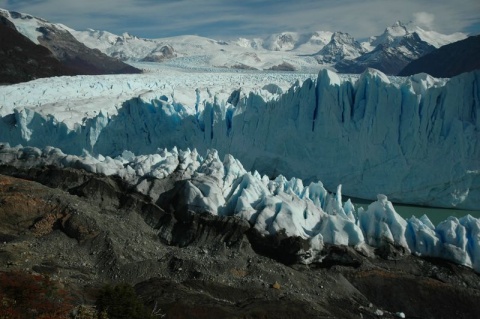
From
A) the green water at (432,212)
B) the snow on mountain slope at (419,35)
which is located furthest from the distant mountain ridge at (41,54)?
the snow on mountain slope at (419,35)

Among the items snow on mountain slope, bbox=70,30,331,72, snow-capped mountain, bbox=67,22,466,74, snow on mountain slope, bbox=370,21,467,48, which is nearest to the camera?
snow on mountain slope, bbox=70,30,331,72

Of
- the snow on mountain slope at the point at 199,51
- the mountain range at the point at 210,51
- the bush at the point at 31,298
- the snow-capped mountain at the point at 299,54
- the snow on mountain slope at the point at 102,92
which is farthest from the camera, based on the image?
the snow-capped mountain at the point at 299,54

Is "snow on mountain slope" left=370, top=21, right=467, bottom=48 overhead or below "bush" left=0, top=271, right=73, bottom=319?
overhead

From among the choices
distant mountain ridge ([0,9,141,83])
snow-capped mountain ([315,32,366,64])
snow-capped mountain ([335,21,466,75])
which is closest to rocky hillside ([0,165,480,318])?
distant mountain ridge ([0,9,141,83])

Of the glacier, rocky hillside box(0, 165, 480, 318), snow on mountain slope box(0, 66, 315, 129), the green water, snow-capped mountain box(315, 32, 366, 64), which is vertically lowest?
the green water

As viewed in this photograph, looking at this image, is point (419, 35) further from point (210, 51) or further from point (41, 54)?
point (41, 54)

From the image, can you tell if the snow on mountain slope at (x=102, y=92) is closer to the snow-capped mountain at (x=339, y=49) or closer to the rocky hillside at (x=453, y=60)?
the rocky hillside at (x=453, y=60)

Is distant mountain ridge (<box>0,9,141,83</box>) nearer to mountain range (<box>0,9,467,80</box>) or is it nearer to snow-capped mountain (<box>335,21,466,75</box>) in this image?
mountain range (<box>0,9,467,80</box>)
